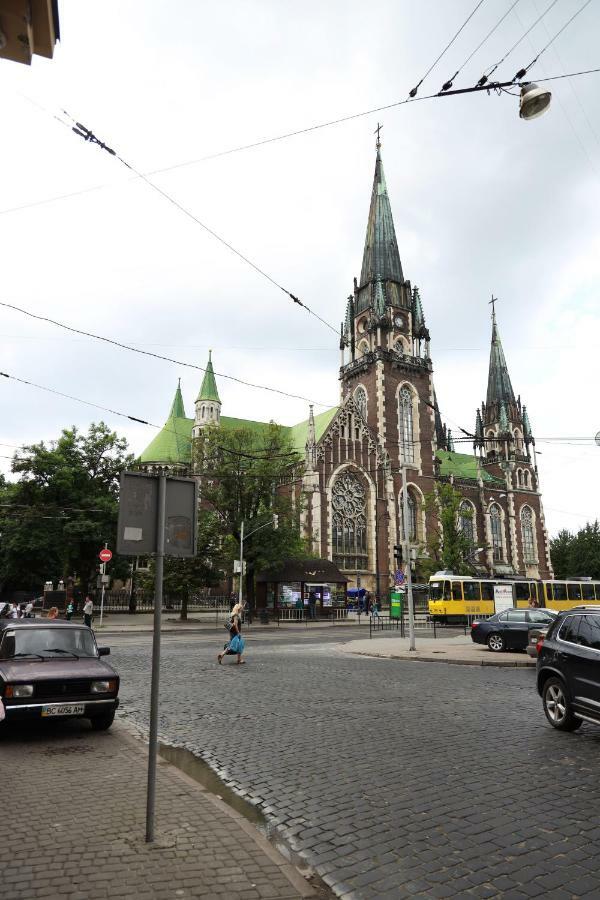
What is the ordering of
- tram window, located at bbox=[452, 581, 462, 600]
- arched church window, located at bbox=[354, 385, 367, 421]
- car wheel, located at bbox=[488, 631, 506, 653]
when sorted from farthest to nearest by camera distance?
1. arched church window, located at bbox=[354, 385, 367, 421]
2. tram window, located at bbox=[452, 581, 462, 600]
3. car wheel, located at bbox=[488, 631, 506, 653]

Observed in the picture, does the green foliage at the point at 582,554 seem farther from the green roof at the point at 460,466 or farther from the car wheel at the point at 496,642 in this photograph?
the car wheel at the point at 496,642

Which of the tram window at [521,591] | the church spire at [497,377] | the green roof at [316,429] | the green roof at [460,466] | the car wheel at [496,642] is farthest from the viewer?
the church spire at [497,377]

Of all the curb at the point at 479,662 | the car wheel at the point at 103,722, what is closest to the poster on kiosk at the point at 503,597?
the curb at the point at 479,662

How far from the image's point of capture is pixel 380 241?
72062 millimetres

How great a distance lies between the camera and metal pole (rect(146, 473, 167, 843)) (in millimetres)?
4281

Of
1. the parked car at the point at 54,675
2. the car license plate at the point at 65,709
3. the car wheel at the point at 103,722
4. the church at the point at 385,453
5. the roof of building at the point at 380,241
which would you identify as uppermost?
the roof of building at the point at 380,241

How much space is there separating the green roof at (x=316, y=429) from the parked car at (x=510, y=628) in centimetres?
3932

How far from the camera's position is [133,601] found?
147ft

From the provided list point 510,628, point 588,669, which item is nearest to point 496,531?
point 510,628

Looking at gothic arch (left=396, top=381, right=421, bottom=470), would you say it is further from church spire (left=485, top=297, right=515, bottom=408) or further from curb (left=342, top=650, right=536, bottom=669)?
curb (left=342, top=650, right=536, bottom=669)

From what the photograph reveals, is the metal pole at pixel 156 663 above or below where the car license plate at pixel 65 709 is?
above

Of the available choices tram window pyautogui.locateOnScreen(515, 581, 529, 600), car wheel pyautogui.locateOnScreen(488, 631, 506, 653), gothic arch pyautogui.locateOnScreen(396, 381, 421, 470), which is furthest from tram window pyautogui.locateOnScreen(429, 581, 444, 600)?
gothic arch pyautogui.locateOnScreen(396, 381, 421, 470)

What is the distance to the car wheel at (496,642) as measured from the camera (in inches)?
754

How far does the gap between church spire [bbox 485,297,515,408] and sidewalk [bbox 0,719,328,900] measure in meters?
86.9
